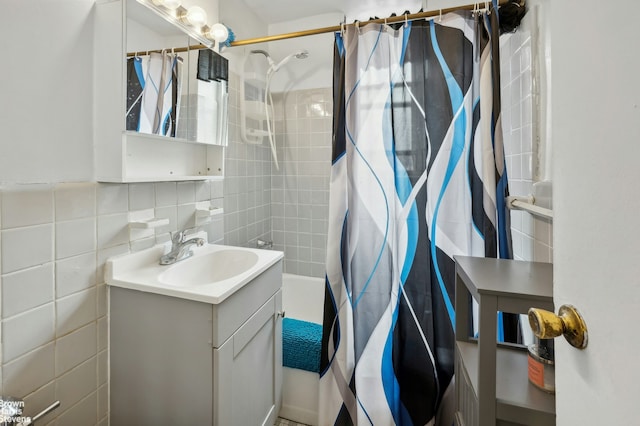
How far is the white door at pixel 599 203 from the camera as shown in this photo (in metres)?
0.29

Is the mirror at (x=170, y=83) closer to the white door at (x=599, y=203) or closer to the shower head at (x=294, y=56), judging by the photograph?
the shower head at (x=294, y=56)

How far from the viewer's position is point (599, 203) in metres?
0.34

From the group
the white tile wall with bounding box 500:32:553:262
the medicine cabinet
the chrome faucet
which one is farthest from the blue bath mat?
the white tile wall with bounding box 500:32:553:262

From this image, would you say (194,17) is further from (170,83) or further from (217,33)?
(170,83)

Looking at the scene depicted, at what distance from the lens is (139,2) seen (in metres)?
1.05

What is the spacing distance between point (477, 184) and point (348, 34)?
90cm

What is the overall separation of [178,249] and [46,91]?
2.27 feet

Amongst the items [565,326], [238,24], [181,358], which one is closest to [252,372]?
[181,358]

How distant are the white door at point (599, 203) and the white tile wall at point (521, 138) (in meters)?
0.78

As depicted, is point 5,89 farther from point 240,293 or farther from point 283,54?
point 283,54

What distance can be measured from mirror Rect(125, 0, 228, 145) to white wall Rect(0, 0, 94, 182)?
0.13m

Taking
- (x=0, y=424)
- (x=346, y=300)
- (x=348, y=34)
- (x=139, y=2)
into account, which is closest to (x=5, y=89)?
(x=139, y=2)

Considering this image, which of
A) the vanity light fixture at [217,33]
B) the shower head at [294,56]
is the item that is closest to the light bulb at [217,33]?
the vanity light fixture at [217,33]

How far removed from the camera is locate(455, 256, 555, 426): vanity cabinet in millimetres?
708
